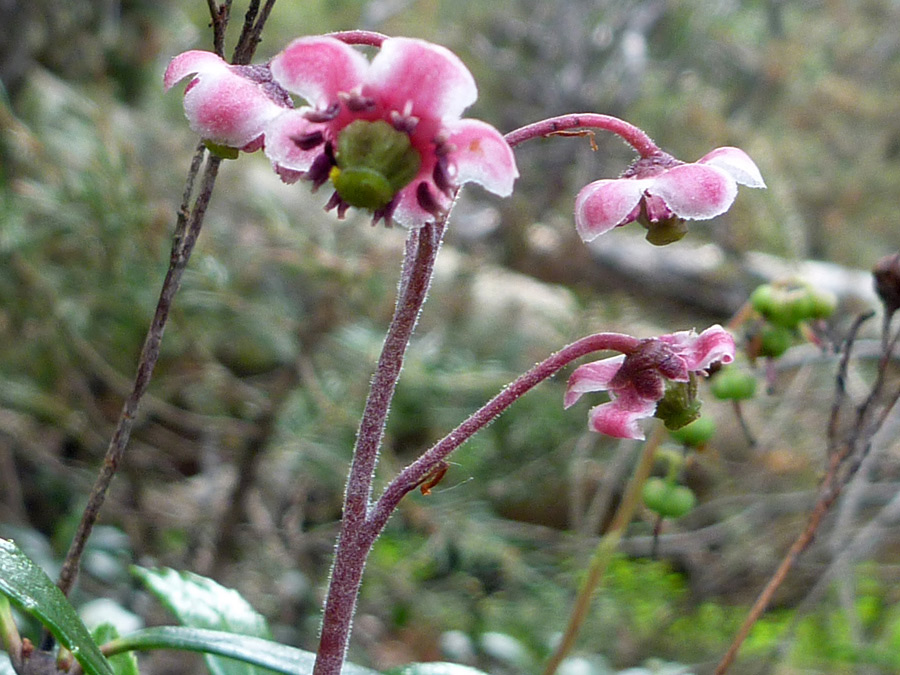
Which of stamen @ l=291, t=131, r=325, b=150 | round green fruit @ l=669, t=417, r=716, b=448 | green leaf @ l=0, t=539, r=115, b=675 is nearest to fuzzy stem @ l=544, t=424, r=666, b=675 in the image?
round green fruit @ l=669, t=417, r=716, b=448

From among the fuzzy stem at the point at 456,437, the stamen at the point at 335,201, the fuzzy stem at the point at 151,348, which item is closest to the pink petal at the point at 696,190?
the fuzzy stem at the point at 456,437

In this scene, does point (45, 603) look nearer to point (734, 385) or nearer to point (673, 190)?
point (673, 190)

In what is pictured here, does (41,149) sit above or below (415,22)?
below

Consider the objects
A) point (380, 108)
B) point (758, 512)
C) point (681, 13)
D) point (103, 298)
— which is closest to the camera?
point (380, 108)

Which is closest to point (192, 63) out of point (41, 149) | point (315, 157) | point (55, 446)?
point (315, 157)

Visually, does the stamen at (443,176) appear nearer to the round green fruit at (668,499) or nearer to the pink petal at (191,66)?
the pink petal at (191,66)

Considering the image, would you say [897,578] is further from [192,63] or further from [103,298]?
[192,63]
